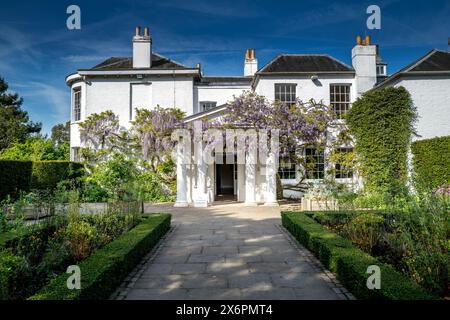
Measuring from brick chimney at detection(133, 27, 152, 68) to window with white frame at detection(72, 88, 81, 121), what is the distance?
13.3ft

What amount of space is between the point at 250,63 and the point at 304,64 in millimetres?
4385

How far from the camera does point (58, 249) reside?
17.6 feet

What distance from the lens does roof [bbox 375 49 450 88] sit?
14.5m

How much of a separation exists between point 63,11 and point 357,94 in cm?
1512

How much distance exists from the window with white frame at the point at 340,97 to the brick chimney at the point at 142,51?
10862 mm

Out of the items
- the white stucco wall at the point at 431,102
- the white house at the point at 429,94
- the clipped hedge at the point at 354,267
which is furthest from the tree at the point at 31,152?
the white stucco wall at the point at 431,102

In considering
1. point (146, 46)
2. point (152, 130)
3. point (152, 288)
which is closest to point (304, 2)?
point (152, 288)

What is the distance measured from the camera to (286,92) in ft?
57.4

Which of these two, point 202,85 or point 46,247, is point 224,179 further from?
point 46,247

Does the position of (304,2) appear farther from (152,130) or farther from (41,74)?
(152,130)

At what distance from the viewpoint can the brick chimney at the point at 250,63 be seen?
21.1 m

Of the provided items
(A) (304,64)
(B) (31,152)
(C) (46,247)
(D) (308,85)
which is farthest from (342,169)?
(B) (31,152)

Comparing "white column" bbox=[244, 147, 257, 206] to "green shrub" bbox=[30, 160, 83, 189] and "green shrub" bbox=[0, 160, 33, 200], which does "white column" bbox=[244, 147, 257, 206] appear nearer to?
"green shrub" bbox=[30, 160, 83, 189]

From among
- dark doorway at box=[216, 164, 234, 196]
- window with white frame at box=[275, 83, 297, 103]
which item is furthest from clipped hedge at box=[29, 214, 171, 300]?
dark doorway at box=[216, 164, 234, 196]
